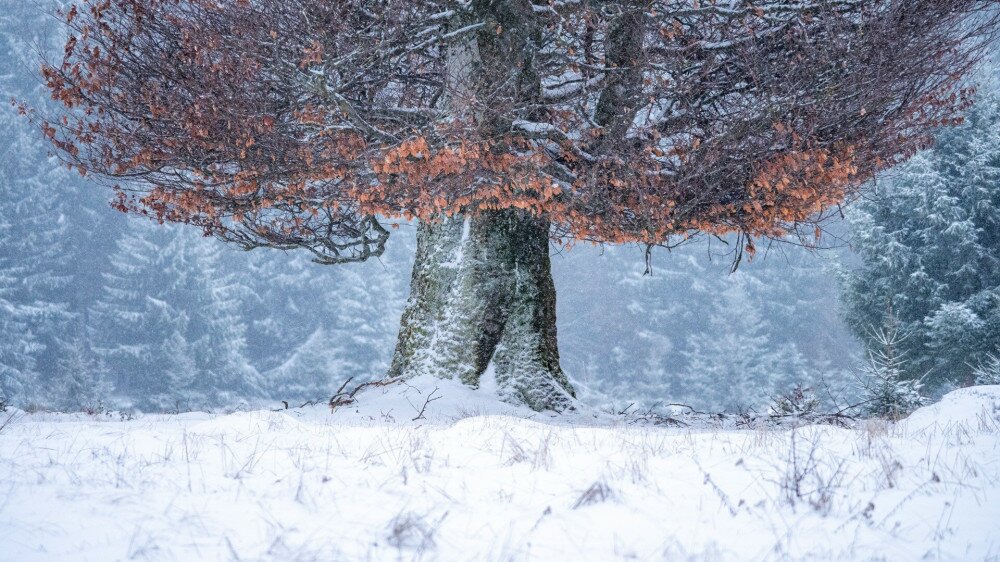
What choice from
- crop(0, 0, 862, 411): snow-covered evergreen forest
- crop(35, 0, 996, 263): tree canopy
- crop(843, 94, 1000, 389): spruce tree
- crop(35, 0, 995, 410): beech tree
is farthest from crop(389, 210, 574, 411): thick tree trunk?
crop(0, 0, 862, 411): snow-covered evergreen forest

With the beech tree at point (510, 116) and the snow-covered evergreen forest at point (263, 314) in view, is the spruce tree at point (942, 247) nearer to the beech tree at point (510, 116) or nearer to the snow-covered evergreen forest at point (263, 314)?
the snow-covered evergreen forest at point (263, 314)

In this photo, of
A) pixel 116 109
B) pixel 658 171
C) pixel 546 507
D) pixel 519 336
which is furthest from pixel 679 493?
pixel 116 109

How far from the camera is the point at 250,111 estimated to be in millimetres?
7594

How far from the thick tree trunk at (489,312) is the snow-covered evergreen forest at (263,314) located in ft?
58.0

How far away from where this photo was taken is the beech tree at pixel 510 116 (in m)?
7.20

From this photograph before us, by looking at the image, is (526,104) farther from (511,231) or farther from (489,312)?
(489,312)

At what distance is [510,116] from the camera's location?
7.40 m

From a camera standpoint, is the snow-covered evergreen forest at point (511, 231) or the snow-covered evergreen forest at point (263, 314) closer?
the snow-covered evergreen forest at point (511, 231)

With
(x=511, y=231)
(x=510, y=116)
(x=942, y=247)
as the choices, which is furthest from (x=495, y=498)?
(x=942, y=247)

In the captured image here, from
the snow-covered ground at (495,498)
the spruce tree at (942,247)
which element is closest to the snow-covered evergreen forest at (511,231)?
the snow-covered ground at (495,498)

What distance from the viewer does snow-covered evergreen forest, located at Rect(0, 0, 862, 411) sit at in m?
29.9

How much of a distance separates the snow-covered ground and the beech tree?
12.7 feet

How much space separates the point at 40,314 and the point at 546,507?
3328 cm

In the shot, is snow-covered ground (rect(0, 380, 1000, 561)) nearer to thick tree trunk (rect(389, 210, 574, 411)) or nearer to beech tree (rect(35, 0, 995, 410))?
beech tree (rect(35, 0, 995, 410))
